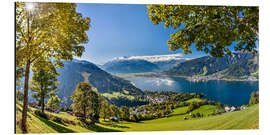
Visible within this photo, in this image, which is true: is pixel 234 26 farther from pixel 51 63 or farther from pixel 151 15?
pixel 51 63

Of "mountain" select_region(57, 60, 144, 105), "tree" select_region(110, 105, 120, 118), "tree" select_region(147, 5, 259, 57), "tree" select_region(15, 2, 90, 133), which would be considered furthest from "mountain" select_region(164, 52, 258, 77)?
"tree" select_region(15, 2, 90, 133)

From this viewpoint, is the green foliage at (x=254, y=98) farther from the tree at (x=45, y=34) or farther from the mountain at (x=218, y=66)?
the tree at (x=45, y=34)

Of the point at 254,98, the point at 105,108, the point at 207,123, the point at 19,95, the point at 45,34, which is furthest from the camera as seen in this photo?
the point at 254,98

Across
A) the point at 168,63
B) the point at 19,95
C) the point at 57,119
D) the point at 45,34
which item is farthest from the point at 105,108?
the point at 45,34

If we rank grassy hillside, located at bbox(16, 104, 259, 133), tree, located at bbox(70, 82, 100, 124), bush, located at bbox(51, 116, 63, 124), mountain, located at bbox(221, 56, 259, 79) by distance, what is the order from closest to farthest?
bush, located at bbox(51, 116, 63, 124)
grassy hillside, located at bbox(16, 104, 259, 133)
tree, located at bbox(70, 82, 100, 124)
mountain, located at bbox(221, 56, 259, 79)

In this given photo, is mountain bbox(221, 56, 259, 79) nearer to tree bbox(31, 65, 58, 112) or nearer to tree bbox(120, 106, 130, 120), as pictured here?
tree bbox(120, 106, 130, 120)

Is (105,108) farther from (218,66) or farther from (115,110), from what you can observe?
(218,66)
